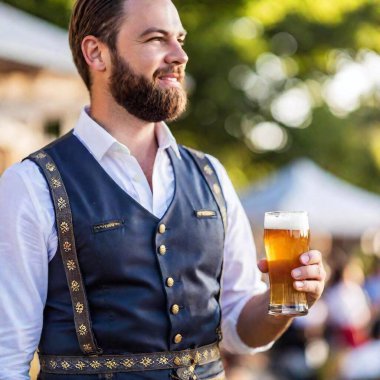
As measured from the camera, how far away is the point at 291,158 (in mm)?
16984

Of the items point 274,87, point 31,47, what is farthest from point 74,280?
point 274,87

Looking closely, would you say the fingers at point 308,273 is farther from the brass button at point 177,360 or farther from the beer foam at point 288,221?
the brass button at point 177,360

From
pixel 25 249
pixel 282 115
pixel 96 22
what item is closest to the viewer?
pixel 25 249

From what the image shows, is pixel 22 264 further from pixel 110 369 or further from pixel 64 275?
pixel 110 369

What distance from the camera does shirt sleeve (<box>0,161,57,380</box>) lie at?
2463 mm

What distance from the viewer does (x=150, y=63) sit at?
2.61 metres

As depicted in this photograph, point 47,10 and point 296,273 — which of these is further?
point 47,10

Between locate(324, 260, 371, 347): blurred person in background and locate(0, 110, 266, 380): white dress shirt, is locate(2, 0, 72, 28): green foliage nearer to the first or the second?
locate(324, 260, 371, 347): blurred person in background

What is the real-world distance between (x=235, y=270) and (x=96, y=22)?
77 cm

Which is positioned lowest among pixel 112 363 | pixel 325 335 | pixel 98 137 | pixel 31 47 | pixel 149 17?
pixel 112 363

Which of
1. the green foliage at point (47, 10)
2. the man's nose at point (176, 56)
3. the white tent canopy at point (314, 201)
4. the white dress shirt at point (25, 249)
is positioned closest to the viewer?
the white dress shirt at point (25, 249)

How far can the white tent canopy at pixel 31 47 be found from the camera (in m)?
4.32

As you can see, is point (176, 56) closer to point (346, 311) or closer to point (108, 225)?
point (108, 225)

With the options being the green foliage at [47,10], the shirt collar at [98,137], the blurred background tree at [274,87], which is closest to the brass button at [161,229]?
the shirt collar at [98,137]
